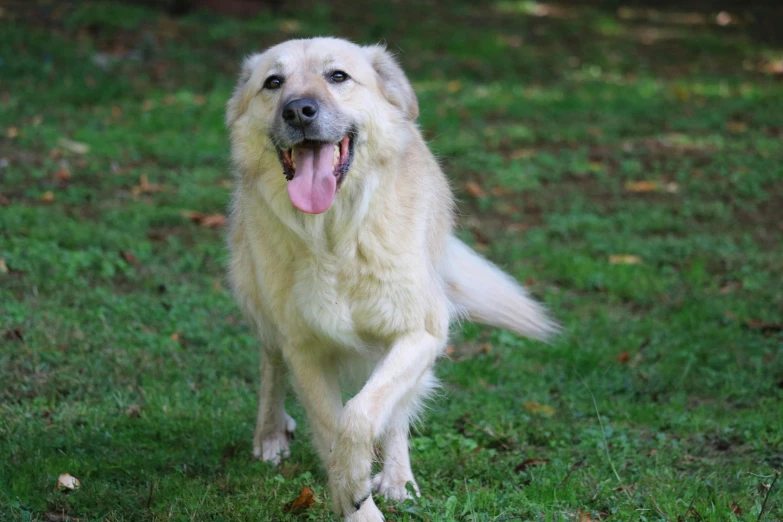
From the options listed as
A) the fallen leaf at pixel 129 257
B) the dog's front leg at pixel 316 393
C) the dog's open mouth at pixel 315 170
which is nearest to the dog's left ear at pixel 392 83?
the dog's open mouth at pixel 315 170

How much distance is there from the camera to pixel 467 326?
6.14m

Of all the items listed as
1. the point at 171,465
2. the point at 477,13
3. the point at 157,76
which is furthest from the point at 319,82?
the point at 477,13

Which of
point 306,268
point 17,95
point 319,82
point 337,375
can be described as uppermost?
point 319,82

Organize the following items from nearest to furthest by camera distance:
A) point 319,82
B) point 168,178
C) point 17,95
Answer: point 319,82
point 168,178
point 17,95

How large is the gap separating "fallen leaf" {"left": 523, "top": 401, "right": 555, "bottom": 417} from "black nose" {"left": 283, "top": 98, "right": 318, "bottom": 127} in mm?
2166

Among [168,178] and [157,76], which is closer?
[168,178]

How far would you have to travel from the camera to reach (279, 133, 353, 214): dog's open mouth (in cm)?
362

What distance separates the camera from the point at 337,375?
4.05 meters

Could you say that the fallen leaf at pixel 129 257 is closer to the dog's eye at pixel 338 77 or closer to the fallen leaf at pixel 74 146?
the fallen leaf at pixel 74 146

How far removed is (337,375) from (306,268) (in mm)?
530

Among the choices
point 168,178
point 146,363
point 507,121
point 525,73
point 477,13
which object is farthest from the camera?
point 477,13

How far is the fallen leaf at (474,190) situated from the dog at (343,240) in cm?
456

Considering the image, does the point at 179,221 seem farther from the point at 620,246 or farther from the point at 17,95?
the point at 17,95

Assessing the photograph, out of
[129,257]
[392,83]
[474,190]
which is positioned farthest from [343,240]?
[474,190]
